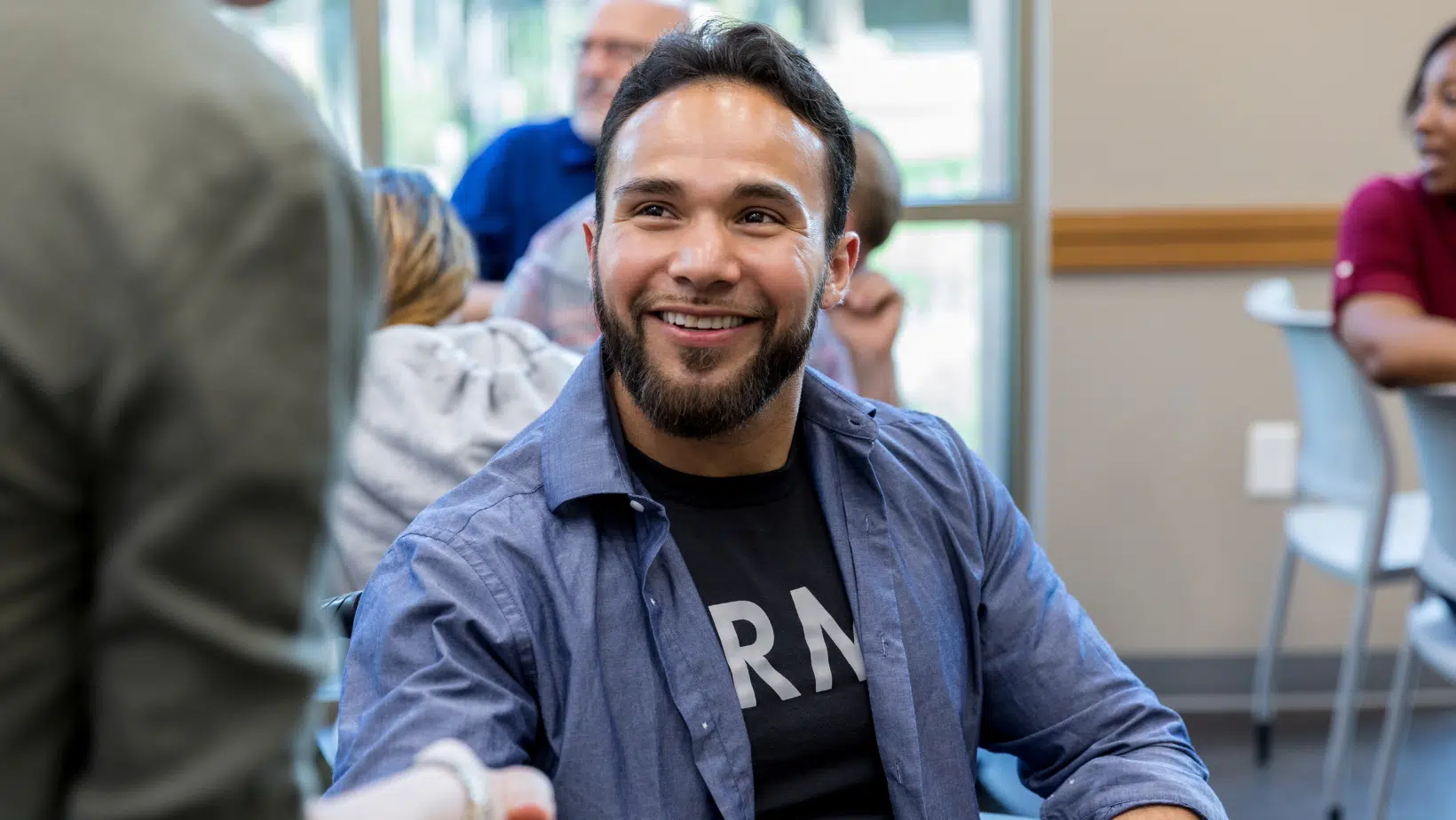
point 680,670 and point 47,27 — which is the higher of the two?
point 47,27

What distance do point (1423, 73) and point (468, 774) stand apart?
9.08ft

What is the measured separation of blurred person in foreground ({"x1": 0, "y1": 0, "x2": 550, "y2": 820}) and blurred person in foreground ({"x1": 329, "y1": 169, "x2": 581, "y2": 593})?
3.72 ft

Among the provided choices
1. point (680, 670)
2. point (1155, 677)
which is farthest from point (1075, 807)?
point (1155, 677)

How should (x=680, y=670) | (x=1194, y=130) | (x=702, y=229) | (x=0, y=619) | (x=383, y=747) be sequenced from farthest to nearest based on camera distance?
(x=1194, y=130)
(x=702, y=229)
(x=680, y=670)
(x=383, y=747)
(x=0, y=619)

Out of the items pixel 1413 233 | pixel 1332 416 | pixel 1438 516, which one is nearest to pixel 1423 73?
pixel 1413 233

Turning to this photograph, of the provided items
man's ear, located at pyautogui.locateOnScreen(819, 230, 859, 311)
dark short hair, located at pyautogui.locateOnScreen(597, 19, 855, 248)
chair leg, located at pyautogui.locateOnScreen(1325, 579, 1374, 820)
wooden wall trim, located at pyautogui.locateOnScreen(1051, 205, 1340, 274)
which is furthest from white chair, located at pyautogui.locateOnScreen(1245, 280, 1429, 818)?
dark short hair, located at pyautogui.locateOnScreen(597, 19, 855, 248)

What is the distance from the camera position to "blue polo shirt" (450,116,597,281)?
310 centimetres

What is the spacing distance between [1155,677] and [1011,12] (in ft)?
6.00

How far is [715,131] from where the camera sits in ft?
4.58

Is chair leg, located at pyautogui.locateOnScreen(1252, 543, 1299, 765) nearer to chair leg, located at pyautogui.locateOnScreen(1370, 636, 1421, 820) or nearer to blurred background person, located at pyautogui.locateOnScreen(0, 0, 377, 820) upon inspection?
chair leg, located at pyautogui.locateOnScreen(1370, 636, 1421, 820)

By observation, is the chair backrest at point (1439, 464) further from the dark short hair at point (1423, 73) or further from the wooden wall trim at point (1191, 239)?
the wooden wall trim at point (1191, 239)

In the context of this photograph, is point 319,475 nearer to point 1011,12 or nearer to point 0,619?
point 0,619

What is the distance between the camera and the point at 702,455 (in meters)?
1.42

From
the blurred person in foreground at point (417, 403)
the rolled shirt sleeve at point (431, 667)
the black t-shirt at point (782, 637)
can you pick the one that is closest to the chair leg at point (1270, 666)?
the blurred person in foreground at point (417, 403)
